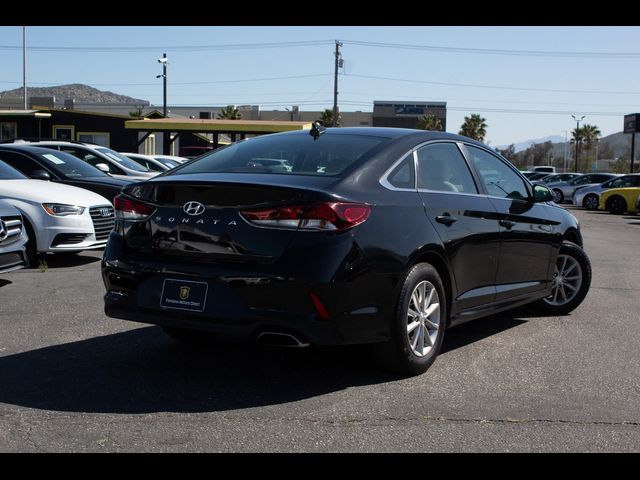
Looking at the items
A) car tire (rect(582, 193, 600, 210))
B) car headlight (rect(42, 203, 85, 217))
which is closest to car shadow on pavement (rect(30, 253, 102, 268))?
car headlight (rect(42, 203, 85, 217))

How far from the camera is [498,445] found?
12.7 feet

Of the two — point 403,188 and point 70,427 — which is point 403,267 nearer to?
point 403,188

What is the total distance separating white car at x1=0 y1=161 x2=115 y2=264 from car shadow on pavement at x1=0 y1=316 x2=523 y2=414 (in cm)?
385

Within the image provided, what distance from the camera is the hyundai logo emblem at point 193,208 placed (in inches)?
183

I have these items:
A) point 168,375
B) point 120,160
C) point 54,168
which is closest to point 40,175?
point 54,168

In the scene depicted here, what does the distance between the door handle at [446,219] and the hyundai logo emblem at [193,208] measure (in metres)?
1.63

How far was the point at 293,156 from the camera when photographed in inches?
204

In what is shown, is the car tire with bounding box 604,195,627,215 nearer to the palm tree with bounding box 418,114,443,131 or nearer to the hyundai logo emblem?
the hyundai logo emblem

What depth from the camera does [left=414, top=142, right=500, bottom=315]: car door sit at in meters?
5.29

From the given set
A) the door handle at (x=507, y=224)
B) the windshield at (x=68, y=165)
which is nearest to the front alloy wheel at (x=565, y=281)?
the door handle at (x=507, y=224)

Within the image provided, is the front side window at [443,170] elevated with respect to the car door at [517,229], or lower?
elevated

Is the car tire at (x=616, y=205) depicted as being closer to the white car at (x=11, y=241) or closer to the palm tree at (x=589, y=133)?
the white car at (x=11, y=241)

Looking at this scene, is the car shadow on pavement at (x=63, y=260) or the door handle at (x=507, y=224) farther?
the car shadow on pavement at (x=63, y=260)

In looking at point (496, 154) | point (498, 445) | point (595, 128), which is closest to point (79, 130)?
point (496, 154)
